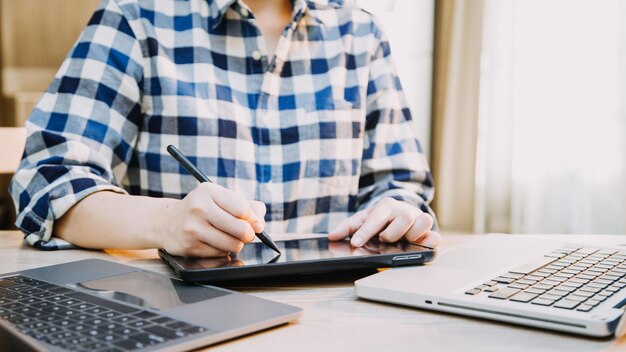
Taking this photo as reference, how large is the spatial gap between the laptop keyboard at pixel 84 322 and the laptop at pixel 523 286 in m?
0.20

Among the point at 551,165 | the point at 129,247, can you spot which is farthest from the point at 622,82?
the point at 129,247

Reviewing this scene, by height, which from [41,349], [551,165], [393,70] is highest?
[393,70]

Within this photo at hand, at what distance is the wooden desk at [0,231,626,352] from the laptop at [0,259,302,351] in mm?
19

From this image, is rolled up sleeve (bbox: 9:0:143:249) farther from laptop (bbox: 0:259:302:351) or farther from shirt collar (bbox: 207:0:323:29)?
laptop (bbox: 0:259:302:351)

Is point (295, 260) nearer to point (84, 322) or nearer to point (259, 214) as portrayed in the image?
point (259, 214)

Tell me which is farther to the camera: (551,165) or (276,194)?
(551,165)

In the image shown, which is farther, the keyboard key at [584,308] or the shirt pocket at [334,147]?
the shirt pocket at [334,147]

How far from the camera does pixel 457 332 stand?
1.61ft

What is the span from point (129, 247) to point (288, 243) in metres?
0.20

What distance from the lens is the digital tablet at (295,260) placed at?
60 centimetres

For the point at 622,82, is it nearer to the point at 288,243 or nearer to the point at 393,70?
the point at 393,70

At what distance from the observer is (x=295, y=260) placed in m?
0.63

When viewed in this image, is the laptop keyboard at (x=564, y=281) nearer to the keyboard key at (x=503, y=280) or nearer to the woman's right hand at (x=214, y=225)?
the keyboard key at (x=503, y=280)

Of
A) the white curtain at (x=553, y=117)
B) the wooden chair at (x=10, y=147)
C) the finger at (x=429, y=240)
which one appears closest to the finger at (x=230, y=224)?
the finger at (x=429, y=240)
